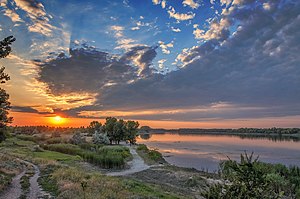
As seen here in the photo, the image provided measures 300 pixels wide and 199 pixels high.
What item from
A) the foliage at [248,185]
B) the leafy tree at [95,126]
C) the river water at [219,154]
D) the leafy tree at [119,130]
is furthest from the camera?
the leafy tree at [95,126]

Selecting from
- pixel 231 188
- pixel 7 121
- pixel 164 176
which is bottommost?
pixel 164 176

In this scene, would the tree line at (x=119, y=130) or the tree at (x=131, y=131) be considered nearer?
the tree line at (x=119, y=130)

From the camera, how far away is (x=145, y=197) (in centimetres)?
2119

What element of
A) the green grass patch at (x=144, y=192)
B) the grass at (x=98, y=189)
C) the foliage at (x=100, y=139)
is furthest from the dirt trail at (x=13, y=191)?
the foliage at (x=100, y=139)

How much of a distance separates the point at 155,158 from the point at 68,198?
3868 centimetres

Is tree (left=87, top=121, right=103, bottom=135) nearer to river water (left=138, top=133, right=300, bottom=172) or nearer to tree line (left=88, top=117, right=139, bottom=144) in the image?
tree line (left=88, top=117, right=139, bottom=144)

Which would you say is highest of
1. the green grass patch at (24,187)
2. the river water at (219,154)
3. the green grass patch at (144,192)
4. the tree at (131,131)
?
the tree at (131,131)

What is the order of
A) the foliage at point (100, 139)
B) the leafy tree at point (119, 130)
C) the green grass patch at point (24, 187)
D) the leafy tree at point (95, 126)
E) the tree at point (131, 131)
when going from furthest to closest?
1. the leafy tree at point (95, 126)
2. the tree at point (131, 131)
3. the leafy tree at point (119, 130)
4. the foliage at point (100, 139)
5. the green grass patch at point (24, 187)

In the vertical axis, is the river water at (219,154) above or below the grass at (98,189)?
below

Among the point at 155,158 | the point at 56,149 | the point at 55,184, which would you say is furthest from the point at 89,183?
the point at 56,149

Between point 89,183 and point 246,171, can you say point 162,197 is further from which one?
point 246,171

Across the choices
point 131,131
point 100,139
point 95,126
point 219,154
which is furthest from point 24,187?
point 95,126

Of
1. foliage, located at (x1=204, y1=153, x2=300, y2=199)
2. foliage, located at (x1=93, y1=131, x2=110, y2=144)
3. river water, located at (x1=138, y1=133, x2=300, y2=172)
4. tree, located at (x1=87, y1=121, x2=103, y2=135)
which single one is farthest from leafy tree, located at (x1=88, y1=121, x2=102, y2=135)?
foliage, located at (x1=204, y1=153, x2=300, y2=199)

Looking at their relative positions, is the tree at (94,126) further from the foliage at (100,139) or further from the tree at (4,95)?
the tree at (4,95)
